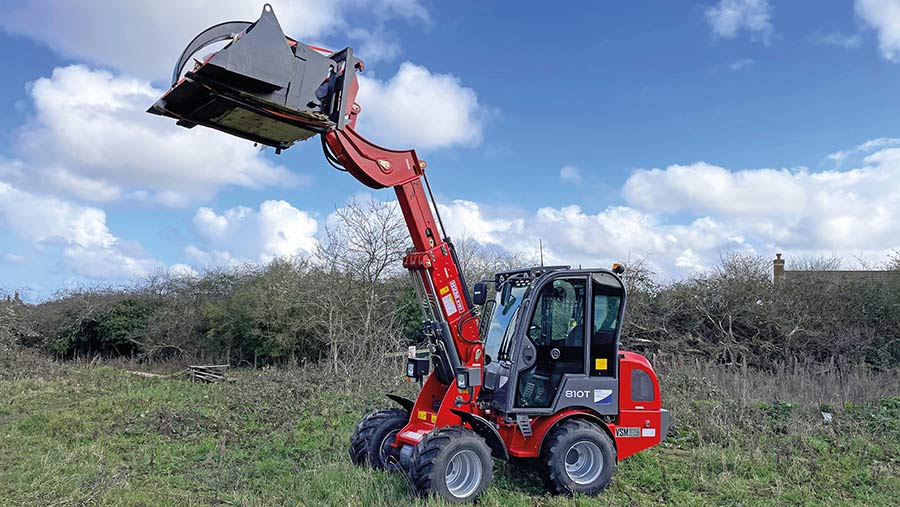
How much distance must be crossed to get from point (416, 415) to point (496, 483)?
3.23 feet

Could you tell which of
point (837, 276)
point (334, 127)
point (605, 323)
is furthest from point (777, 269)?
point (334, 127)

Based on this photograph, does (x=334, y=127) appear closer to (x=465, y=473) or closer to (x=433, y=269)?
(x=433, y=269)

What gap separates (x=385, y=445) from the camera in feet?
21.7

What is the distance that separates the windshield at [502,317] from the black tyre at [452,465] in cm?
119

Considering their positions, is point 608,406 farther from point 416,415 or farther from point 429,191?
point 429,191

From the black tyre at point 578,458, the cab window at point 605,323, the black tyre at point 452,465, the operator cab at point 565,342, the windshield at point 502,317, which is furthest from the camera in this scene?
the windshield at point 502,317

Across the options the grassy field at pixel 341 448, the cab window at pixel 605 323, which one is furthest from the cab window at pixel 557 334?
the grassy field at pixel 341 448

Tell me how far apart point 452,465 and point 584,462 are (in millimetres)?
1363

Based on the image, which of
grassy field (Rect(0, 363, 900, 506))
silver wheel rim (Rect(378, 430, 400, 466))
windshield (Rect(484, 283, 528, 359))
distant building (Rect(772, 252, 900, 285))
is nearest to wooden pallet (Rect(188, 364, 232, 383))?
grassy field (Rect(0, 363, 900, 506))

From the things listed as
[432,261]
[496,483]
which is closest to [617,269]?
[432,261]

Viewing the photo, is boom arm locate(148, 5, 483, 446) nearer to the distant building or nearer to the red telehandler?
the red telehandler

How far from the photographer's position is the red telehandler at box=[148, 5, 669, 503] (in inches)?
225

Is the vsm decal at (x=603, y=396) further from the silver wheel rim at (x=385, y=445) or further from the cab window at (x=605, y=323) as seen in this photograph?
the silver wheel rim at (x=385, y=445)

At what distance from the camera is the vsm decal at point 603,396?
6523 millimetres
